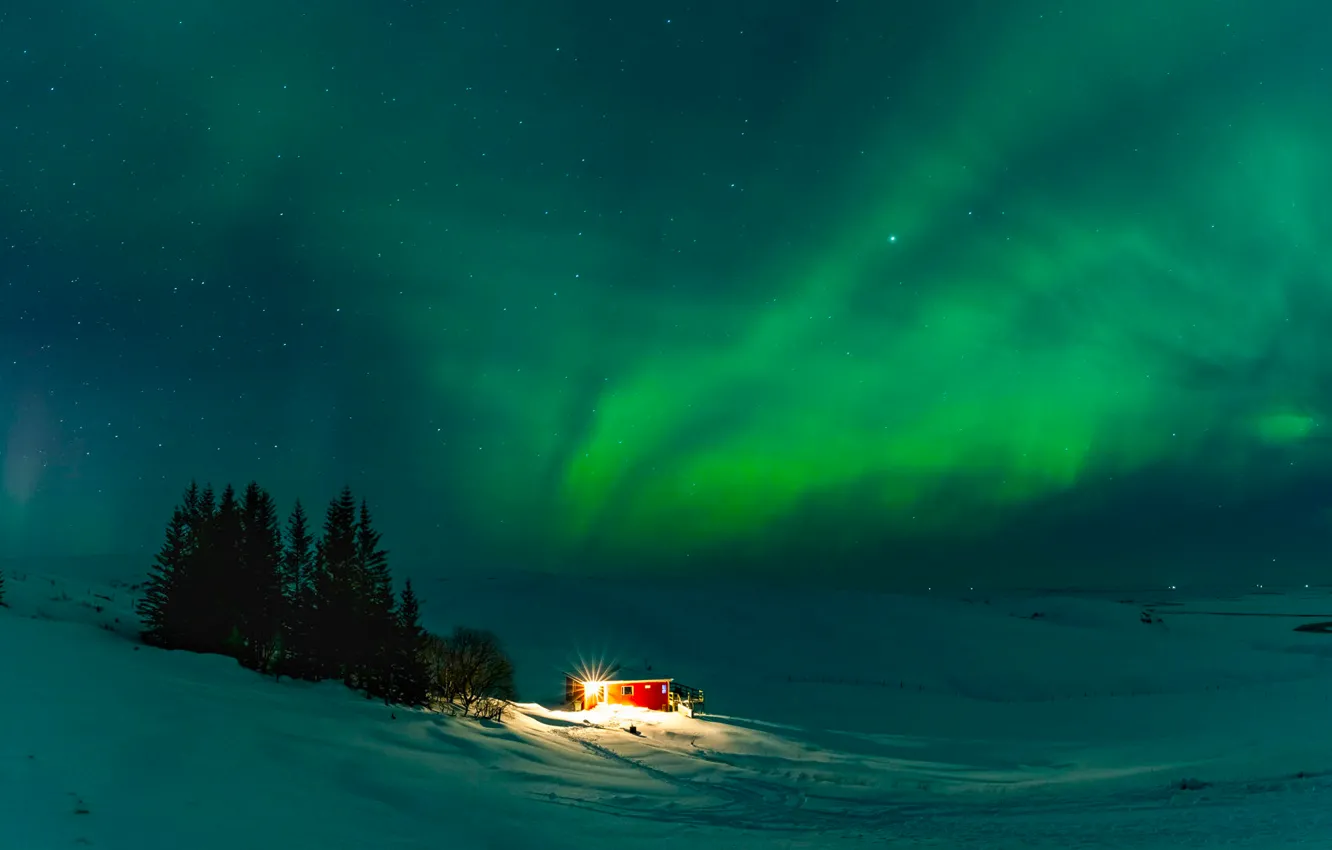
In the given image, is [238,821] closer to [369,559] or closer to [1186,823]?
[1186,823]

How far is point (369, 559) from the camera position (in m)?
35.8

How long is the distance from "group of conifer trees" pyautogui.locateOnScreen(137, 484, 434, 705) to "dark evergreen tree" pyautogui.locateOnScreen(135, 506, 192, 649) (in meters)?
0.04

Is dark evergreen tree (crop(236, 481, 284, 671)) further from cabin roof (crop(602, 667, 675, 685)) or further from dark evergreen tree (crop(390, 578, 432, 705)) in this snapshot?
cabin roof (crop(602, 667, 675, 685))

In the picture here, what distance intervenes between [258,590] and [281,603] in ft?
3.38

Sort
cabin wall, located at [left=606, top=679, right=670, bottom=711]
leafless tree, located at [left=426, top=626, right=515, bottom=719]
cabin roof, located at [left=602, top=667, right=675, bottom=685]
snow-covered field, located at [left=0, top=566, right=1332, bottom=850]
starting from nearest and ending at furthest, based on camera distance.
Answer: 1. snow-covered field, located at [left=0, top=566, right=1332, bottom=850]
2. leafless tree, located at [left=426, top=626, right=515, bottom=719]
3. cabin wall, located at [left=606, top=679, right=670, bottom=711]
4. cabin roof, located at [left=602, top=667, right=675, bottom=685]

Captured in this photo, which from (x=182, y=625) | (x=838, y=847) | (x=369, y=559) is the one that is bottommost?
(x=838, y=847)

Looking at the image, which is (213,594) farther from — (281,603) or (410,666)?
(410,666)

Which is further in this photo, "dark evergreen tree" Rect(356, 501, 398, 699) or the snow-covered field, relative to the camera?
"dark evergreen tree" Rect(356, 501, 398, 699)

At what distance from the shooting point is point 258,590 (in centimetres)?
3177

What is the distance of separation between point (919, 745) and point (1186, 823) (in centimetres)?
2180

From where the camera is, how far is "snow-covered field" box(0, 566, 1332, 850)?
41.3 ft

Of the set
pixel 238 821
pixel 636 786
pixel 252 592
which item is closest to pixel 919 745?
pixel 636 786

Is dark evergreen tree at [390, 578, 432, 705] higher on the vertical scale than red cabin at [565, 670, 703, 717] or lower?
higher

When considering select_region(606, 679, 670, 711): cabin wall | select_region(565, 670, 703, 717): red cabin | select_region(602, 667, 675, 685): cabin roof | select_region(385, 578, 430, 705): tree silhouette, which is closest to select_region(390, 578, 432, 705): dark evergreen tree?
select_region(385, 578, 430, 705): tree silhouette
